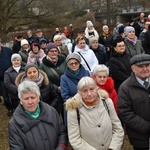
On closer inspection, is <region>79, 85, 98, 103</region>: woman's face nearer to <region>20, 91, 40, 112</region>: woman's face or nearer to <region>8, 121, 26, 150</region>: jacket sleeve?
<region>20, 91, 40, 112</region>: woman's face

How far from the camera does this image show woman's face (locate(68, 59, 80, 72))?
3.71m

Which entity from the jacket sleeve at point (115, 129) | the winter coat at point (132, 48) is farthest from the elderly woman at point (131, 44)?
the jacket sleeve at point (115, 129)

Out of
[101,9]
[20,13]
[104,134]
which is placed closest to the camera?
[104,134]

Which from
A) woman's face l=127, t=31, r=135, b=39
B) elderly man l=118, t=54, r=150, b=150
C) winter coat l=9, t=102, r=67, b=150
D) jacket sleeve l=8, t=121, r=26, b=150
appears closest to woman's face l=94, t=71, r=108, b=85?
elderly man l=118, t=54, r=150, b=150

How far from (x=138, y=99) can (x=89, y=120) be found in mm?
612

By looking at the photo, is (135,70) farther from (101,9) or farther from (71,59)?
(101,9)

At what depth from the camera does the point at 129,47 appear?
490cm

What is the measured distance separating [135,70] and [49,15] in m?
20.8

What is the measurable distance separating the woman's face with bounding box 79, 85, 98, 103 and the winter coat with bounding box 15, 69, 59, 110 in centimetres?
123

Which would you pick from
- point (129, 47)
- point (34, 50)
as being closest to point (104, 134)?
point (129, 47)

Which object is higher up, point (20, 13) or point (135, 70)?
point (20, 13)

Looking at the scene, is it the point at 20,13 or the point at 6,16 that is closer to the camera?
the point at 6,16

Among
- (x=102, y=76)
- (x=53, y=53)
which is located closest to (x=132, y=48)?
(x=53, y=53)

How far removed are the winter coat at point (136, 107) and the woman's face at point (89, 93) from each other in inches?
15.9
